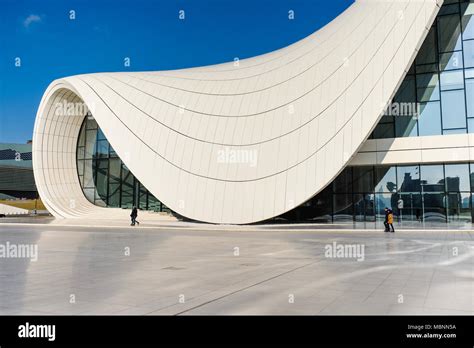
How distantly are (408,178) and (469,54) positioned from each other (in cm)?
868

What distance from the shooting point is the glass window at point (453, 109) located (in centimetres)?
2539

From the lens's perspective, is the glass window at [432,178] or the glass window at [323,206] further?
the glass window at [323,206]

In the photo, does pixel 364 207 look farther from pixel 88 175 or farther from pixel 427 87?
pixel 88 175

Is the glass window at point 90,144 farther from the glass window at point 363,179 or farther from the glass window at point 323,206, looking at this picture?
the glass window at point 363,179

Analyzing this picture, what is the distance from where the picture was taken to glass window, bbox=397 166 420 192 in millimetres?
25906

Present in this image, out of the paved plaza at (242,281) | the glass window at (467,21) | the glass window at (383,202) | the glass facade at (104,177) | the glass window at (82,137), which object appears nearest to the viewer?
the paved plaza at (242,281)

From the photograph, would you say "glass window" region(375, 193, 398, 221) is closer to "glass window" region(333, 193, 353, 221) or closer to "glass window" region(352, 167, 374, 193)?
"glass window" region(352, 167, 374, 193)

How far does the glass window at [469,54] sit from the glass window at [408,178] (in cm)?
723

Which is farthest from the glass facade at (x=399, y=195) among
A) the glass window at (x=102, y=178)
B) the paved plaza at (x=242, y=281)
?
the glass window at (x=102, y=178)

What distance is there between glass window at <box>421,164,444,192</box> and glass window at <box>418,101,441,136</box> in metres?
2.19

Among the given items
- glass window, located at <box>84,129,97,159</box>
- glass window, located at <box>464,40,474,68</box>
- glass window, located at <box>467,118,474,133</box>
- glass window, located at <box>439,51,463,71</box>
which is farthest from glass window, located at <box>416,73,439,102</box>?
glass window, located at <box>84,129,97,159</box>

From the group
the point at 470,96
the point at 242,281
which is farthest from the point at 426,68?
the point at 242,281
